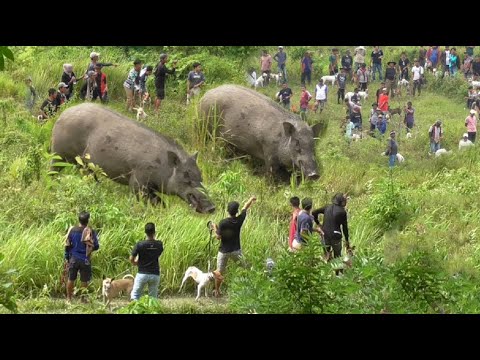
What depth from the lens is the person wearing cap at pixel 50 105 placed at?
23641mm

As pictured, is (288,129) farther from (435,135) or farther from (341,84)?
(341,84)

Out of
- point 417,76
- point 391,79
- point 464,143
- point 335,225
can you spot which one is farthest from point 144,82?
point 335,225

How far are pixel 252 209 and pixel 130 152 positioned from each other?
218 centimetres

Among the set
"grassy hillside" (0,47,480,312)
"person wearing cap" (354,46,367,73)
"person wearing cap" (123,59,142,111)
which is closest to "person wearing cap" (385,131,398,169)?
"grassy hillside" (0,47,480,312)

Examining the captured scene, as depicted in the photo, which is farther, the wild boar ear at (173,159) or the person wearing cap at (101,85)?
the person wearing cap at (101,85)

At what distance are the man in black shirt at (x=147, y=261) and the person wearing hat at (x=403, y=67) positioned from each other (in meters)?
13.7

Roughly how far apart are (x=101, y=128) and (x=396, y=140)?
7.11m

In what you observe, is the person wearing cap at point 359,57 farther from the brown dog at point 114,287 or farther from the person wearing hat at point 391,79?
the brown dog at point 114,287

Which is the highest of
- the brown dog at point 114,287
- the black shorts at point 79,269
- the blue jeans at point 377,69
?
the blue jeans at point 377,69

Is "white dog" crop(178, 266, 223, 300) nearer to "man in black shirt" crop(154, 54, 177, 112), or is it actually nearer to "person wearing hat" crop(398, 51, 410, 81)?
"man in black shirt" crop(154, 54, 177, 112)

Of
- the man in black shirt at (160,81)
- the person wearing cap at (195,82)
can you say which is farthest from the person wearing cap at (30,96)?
the person wearing cap at (195,82)

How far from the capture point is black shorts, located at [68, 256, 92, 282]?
15.6 meters

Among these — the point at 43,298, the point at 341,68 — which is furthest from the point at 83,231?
the point at 341,68

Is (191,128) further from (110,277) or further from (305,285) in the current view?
(305,285)
